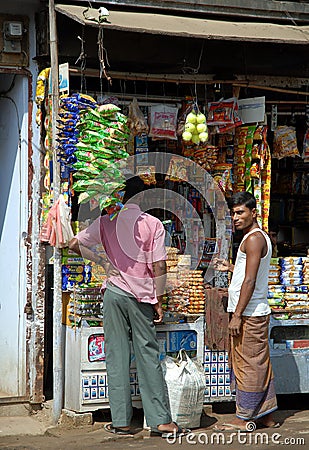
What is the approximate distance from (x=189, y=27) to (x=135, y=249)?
1878mm

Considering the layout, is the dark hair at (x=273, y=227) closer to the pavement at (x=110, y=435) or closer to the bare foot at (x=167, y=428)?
the pavement at (x=110, y=435)

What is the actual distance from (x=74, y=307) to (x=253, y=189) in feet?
6.60

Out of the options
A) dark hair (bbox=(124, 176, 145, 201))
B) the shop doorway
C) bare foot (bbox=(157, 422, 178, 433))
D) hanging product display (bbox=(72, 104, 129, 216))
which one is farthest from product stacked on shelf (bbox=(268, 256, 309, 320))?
the shop doorway

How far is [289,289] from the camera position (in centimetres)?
712

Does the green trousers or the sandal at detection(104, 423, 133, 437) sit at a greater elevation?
the green trousers

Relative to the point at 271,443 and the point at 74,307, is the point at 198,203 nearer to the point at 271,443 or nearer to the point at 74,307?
the point at 74,307

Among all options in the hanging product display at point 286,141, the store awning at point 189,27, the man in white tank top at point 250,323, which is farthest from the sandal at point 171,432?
the store awning at point 189,27

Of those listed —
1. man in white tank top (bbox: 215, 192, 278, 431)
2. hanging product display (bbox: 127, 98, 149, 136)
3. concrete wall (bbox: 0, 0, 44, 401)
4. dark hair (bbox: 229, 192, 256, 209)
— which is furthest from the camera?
hanging product display (bbox: 127, 98, 149, 136)

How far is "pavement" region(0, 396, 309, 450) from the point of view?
5773mm

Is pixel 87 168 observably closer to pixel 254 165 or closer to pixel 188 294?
pixel 188 294

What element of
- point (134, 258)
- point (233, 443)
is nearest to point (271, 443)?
point (233, 443)

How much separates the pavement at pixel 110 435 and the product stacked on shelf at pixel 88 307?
72 centimetres

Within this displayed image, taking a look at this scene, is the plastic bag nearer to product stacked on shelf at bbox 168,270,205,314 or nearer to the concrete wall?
product stacked on shelf at bbox 168,270,205,314

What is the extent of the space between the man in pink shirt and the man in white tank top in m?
0.57
